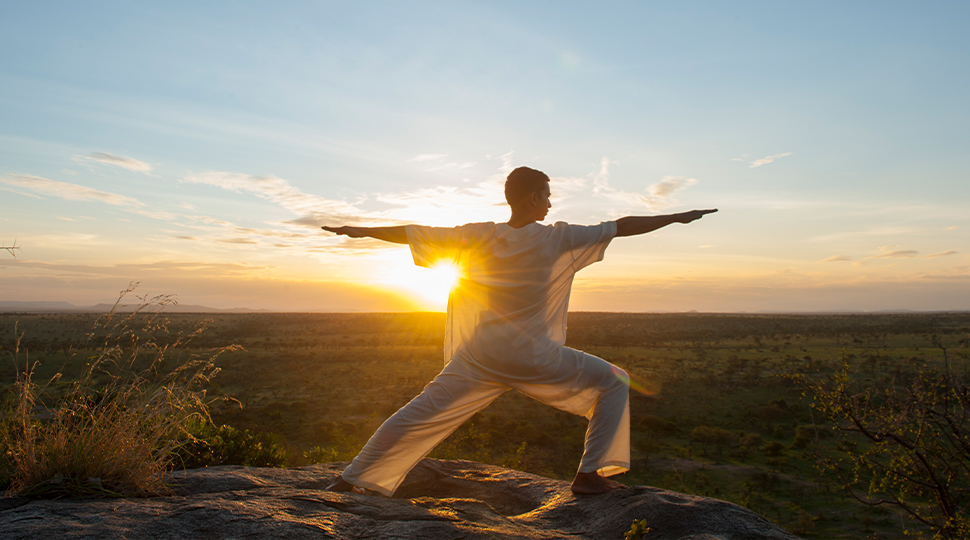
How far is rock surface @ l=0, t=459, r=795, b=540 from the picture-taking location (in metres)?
2.63

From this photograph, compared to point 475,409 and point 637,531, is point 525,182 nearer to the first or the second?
point 475,409

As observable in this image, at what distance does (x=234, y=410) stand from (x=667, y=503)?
14.7 meters

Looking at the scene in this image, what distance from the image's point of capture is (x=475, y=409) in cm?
381

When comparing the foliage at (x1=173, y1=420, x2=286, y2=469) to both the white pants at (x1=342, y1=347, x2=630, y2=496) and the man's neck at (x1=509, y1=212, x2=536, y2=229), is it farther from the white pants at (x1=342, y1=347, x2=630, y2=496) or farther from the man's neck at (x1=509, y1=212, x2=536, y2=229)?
the man's neck at (x1=509, y1=212, x2=536, y2=229)

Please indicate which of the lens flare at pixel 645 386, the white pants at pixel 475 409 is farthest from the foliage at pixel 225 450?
the lens flare at pixel 645 386

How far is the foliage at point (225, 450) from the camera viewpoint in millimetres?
5141

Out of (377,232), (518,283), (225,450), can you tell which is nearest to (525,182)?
(518,283)

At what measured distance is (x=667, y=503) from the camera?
3.28m

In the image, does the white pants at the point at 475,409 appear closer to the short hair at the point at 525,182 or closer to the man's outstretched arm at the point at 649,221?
the man's outstretched arm at the point at 649,221

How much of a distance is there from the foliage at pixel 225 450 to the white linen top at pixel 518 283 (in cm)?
291

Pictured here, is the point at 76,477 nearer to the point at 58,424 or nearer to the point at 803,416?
the point at 58,424

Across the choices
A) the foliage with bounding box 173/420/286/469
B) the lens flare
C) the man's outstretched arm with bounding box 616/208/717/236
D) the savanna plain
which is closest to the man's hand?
the man's outstretched arm with bounding box 616/208/717/236

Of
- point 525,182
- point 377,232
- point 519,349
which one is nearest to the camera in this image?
point 519,349

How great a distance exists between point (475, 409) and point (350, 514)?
1064 mm
